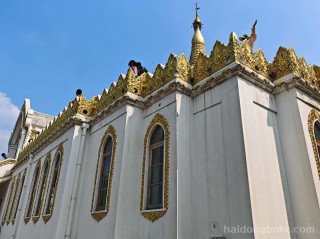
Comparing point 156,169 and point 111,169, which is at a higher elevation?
point 111,169

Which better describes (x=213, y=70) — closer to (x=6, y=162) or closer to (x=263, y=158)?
(x=263, y=158)

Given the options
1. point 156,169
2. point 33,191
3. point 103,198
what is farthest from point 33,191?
point 156,169

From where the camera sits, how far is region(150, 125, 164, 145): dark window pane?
22.0ft

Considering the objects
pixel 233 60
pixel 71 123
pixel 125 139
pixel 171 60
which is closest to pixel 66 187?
pixel 71 123

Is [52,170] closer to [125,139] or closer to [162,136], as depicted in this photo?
[125,139]

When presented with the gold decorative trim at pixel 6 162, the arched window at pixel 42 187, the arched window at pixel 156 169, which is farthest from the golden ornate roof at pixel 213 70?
the gold decorative trim at pixel 6 162

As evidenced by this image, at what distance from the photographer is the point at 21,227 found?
36.8 feet

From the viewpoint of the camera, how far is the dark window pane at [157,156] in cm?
653

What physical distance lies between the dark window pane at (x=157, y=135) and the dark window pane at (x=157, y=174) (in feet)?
2.13

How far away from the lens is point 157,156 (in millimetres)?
6625

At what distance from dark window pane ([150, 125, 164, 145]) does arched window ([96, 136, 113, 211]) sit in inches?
63.0

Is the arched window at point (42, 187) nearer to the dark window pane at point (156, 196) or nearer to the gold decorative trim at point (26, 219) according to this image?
the gold decorative trim at point (26, 219)

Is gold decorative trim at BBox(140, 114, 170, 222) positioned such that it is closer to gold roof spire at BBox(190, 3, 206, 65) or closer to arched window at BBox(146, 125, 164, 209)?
arched window at BBox(146, 125, 164, 209)

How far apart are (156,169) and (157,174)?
0.14 meters
